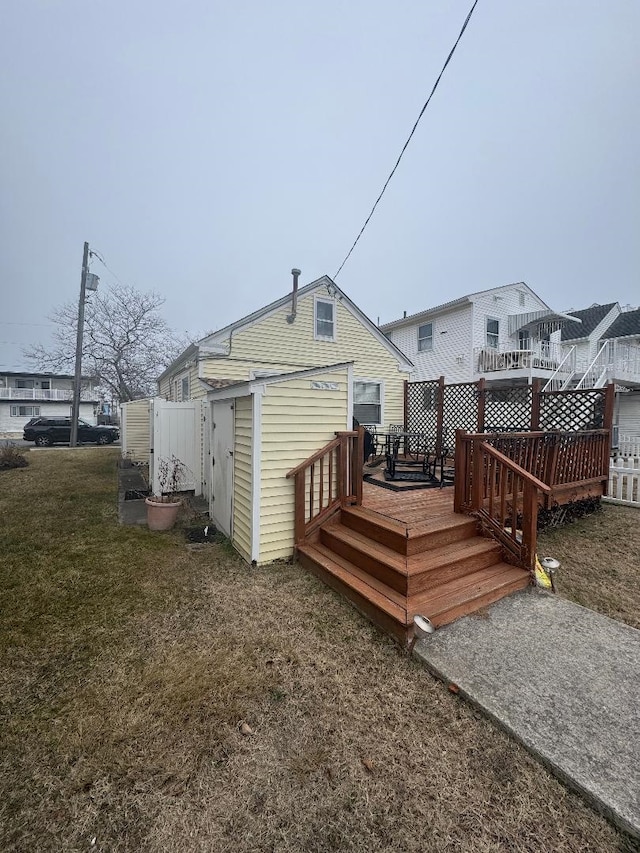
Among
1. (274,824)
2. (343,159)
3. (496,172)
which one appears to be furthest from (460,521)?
(496,172)

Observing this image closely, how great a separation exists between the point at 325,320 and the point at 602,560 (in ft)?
26.9

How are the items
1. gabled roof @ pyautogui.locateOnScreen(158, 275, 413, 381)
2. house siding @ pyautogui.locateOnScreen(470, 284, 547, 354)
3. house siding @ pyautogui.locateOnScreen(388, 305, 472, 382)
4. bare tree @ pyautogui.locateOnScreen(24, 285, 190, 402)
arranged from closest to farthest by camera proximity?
1. gabled roof @ pyautogui.locateOnScreen(158, 275, 413, 381)
2. house siding @ pyautogui.locateOnScreen(470, 284, 547, 354)
3. house siding @ pyautogui.locateOnScreen(388, 305, 472, 382)
4. bare tree @ pyautogui.locateOnScreen(24, 285, 190, 402)

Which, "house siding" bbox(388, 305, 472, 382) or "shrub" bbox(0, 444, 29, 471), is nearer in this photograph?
"shrub" bbox(0, 444, 29, 471)

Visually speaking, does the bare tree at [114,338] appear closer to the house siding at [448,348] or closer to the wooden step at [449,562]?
the house siding at [448,348]

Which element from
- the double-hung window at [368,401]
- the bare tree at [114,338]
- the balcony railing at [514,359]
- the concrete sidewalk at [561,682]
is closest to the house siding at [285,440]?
the concrete sidewalk at [561,682]

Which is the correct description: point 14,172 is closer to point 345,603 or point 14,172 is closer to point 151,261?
point 151,261

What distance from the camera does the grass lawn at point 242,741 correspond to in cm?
158

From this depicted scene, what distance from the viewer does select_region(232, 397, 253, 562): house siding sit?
4.42 metres

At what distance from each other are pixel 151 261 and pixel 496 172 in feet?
91.3

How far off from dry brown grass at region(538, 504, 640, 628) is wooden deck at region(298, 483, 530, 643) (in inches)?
26.9

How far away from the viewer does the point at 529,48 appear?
17.7ft

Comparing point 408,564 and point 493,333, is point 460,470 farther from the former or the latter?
point 493,333

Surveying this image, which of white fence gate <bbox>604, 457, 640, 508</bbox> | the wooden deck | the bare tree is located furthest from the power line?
the bare tree

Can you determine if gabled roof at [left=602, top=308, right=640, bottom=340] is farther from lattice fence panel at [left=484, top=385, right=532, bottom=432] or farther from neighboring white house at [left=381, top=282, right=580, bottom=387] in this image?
lattice fence panel at [left=484, top=385, right=532, bottom=432]
